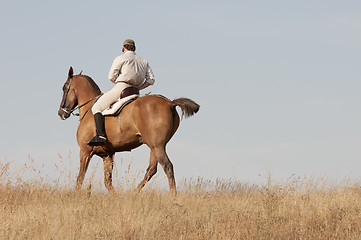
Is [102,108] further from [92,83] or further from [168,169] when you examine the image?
[168,169]

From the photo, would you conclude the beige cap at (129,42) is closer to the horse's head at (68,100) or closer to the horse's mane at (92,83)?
the horse's mane at (92,83)

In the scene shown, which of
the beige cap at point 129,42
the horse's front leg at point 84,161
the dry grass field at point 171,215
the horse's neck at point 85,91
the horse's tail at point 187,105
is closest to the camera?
the dry grass field at point 171,215

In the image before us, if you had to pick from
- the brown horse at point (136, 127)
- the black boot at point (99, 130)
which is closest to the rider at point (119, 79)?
the black boot at point (99, 130)

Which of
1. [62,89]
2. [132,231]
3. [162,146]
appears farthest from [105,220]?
[62,89]

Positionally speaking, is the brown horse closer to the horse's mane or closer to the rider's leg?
the horse's mane

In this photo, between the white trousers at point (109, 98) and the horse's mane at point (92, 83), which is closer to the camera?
the white trousers at point (109, 98)

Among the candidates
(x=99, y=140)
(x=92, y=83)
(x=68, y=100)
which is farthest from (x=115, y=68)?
(x=68, y=100)

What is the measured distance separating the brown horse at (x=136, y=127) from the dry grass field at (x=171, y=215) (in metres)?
0.91

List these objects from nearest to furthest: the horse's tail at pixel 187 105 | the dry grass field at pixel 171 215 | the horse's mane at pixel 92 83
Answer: the dry grass field at pixel 171 215, the horse's tail at pixel 187 105, the horse's mane at pixel 92 83

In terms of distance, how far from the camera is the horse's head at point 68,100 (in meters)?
12.6

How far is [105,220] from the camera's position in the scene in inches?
304

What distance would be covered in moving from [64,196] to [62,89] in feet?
12.1

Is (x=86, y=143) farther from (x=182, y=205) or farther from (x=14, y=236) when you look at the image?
(x=14, y=236)

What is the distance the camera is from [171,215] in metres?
8.18
